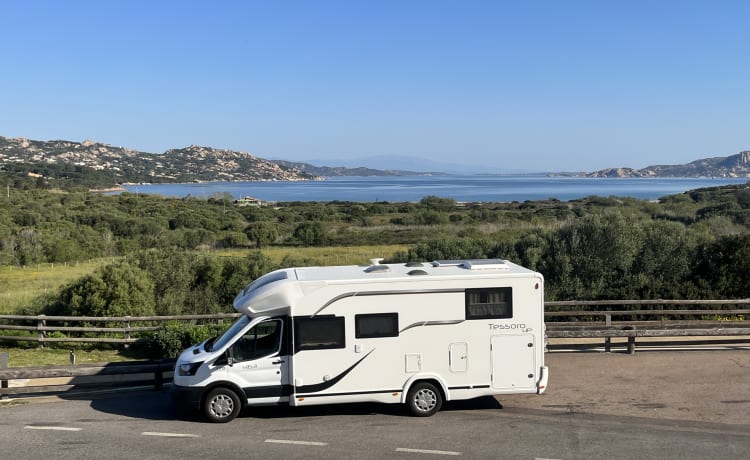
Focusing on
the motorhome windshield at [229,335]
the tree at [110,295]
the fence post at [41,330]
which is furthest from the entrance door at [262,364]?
the tree at [110,295]

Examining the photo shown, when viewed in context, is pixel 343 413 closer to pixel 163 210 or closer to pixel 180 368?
pixel 180 368

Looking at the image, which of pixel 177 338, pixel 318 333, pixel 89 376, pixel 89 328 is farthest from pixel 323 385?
pixel 89 328

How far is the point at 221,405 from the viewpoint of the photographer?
9.62 metres

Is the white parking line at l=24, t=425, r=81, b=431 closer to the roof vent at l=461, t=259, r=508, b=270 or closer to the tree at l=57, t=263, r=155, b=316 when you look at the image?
the roof vent at l=461, t=259, r=508, b=270

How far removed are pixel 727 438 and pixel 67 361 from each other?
1390 centimetres

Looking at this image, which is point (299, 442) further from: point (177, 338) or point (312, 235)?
point (312, 235)

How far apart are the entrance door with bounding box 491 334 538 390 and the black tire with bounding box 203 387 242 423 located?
3.88m

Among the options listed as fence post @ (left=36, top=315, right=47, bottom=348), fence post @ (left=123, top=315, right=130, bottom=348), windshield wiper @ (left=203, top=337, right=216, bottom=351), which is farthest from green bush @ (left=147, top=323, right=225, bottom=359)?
windshield wiper @ (left=203, top=337, right=216, bottom=351)

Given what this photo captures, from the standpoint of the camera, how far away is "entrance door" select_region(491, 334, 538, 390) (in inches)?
392

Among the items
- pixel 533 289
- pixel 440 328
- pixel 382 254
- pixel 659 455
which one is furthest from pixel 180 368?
pixel 382 254

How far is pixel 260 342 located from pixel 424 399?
8.54 ft

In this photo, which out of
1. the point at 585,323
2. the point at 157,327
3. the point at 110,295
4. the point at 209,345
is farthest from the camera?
the point at 110,295

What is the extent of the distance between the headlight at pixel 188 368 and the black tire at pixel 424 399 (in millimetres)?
3142

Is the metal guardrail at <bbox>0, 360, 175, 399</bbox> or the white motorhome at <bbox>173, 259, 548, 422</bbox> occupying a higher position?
the white motorhome at <bbox>173, 259, 548, 422</bbox>
